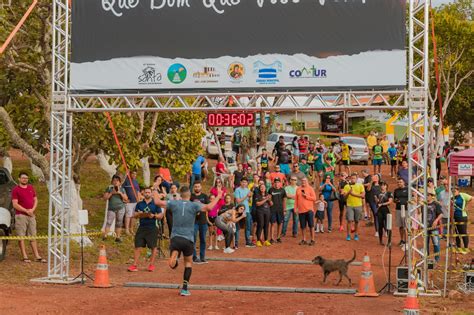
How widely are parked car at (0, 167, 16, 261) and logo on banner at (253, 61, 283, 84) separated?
234 inches

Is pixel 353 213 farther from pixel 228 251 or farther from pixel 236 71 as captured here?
pixel 236 71

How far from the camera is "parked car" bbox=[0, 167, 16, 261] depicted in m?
19.6

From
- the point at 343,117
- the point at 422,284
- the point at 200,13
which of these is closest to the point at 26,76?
the point at 200,13

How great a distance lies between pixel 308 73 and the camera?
18.3 metres

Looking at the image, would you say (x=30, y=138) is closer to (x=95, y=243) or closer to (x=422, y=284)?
(x=95, y=243)

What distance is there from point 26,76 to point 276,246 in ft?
24.8

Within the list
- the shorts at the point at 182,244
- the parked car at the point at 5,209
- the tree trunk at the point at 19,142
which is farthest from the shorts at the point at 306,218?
the shorts at the point at 182,244

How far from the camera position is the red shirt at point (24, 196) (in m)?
19.9

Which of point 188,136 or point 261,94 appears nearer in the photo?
point 261,94

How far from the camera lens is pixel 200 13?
18688 mm

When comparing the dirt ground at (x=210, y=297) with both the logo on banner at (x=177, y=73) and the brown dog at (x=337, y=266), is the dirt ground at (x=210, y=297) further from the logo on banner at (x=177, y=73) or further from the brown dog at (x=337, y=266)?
the logo on banner at (x=177, y=73)

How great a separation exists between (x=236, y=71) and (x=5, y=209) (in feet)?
18.6

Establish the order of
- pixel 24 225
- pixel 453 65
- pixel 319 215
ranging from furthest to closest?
pixel 453 65
pixel 319 215
pixel 24 225

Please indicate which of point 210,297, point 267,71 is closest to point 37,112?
point 267,71
